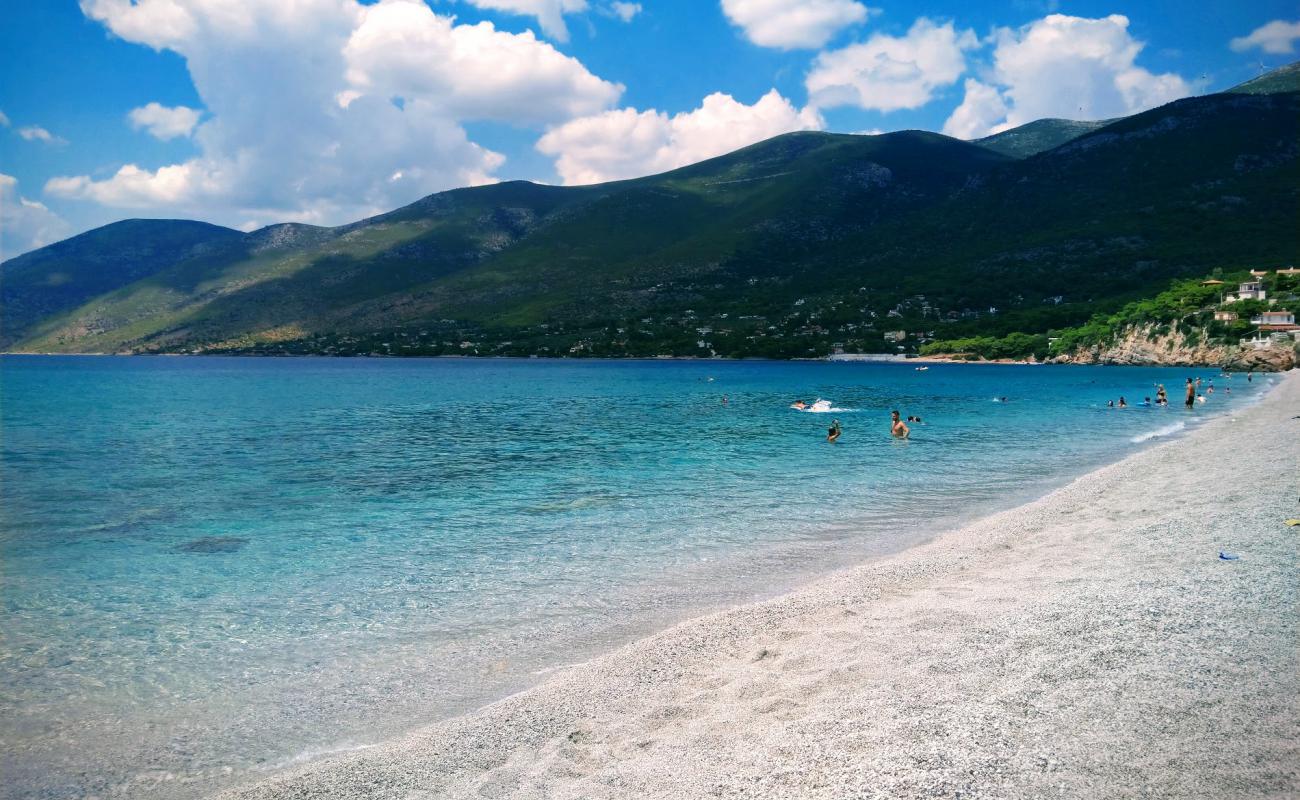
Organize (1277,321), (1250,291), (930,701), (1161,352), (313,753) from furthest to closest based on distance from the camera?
(1161,352) → (1250,291) → (1277,321) → (313,753) → (930,701)

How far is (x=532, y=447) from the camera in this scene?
39156mm

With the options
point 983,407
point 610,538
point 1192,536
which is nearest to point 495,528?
point 610,538

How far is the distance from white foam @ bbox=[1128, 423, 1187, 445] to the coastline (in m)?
28.0

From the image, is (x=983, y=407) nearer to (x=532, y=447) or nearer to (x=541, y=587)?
(x=532, y=447)

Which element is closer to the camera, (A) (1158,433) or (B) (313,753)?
(B) (313,753)

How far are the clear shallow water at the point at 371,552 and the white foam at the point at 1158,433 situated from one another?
1.59ft

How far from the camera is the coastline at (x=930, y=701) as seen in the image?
6.40 meters

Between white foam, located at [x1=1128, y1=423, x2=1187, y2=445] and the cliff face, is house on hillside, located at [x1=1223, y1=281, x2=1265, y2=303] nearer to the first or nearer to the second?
the cliff face

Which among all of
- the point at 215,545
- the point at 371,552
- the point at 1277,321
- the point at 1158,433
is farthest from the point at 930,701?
the point at 1277,321

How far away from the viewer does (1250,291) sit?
13100cm

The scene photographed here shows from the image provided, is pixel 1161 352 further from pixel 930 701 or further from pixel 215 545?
pixel 215 545

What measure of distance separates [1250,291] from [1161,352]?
661 inches

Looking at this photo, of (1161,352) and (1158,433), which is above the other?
(1161,352)

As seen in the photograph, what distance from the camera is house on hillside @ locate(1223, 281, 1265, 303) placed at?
129000 mm
